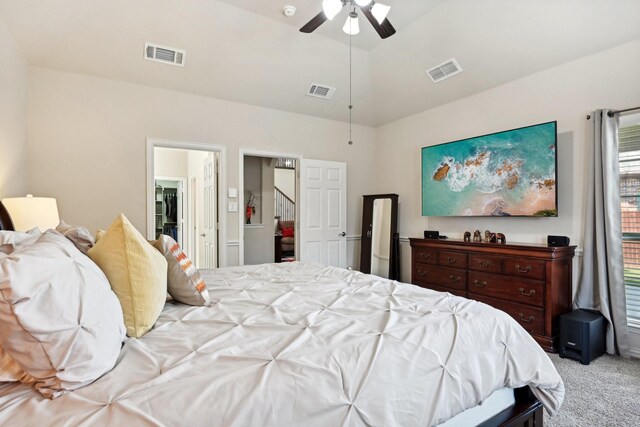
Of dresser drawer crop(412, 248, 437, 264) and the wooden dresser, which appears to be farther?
dresser drawer crop(412, 248, 437, 264)

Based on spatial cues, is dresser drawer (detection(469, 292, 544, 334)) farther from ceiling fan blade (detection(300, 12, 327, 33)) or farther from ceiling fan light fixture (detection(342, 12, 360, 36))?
ceiling fan blade (detection(300, 12, 327, 33))

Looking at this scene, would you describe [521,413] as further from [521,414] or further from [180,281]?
[180,281]

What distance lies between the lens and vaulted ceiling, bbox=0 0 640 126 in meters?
2.96

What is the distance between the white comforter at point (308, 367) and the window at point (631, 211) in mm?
2153

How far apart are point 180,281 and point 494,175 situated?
352 cm

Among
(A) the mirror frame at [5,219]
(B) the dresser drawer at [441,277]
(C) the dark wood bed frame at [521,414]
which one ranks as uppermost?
(A) the mirror frame at [5,219]

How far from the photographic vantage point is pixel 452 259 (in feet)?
12.7

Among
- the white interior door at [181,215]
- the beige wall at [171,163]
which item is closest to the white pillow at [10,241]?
the beige wall at [171,163]

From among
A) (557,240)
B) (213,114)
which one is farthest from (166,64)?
(557,240)

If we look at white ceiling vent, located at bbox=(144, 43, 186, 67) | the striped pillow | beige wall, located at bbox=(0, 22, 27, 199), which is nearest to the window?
the striped pillow

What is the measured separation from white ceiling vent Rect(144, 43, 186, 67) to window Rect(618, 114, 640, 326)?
4.35 meters

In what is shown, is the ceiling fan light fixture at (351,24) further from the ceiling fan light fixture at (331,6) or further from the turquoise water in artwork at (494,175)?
the turquoise water in artwork at (494,175)

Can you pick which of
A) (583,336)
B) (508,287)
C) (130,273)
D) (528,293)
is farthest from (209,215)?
(583,336)

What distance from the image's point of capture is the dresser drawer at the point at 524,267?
122 inches
